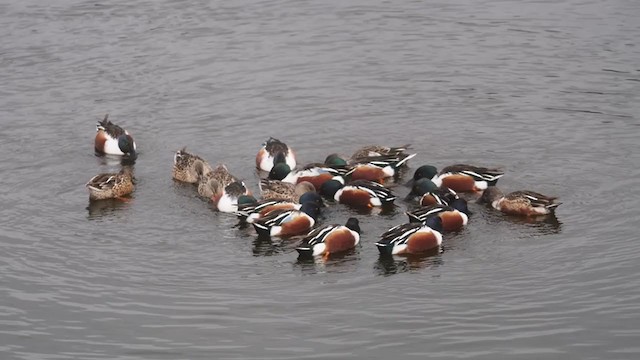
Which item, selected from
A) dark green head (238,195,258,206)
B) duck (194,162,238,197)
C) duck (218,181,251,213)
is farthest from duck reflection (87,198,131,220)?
dark green head (238,195,258,206)

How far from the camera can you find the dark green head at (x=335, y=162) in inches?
639

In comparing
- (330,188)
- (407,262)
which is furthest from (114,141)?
(407,262)

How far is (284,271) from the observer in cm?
1315

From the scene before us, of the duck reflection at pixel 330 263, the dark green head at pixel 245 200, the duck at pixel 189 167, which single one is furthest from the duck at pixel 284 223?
the duck at pixel 189 167

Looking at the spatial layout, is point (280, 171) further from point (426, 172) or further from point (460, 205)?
point (460, 205)

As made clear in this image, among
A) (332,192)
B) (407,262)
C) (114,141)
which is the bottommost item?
(407,262)

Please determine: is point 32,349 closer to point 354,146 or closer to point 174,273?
point 174,273

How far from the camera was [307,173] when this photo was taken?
16328mm

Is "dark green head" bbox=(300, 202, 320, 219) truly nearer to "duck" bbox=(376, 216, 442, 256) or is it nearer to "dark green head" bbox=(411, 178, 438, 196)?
"duck" bbox=(376, 216, 442, 256)

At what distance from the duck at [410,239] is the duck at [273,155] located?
10.7 ft

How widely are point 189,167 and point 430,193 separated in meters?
3.75

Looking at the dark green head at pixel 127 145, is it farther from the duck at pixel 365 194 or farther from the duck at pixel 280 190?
the duck at pixel 365 194

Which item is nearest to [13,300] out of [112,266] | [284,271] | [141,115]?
[112,266]

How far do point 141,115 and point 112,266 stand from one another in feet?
22.0
